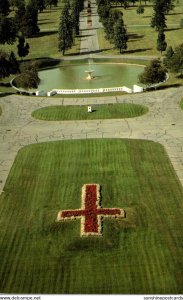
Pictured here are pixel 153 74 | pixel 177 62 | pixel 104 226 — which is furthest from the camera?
pixel 177 62

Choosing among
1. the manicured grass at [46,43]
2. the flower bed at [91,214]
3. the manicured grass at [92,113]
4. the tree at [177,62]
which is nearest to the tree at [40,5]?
the manicured grass at [46,43]

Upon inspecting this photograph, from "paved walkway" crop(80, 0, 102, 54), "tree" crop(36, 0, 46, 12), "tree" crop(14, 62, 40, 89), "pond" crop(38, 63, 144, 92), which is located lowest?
"pond" crop(38, 63, 144, 92)

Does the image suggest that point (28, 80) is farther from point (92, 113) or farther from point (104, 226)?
point (104, 226)

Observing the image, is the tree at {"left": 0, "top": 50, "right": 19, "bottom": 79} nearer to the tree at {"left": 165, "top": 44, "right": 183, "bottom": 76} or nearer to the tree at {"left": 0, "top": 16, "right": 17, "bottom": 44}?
the tree at {"left": 165, "top": 44, "right": 183, "bottom": 76}

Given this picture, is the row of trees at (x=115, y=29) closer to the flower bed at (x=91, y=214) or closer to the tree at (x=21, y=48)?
the tree at (x=21, y=48)

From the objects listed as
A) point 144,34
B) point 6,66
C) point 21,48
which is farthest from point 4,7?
point 6,66

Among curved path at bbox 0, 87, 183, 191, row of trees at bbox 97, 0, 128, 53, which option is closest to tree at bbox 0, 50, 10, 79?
curved path at bbox 0, 87, 183, 191
